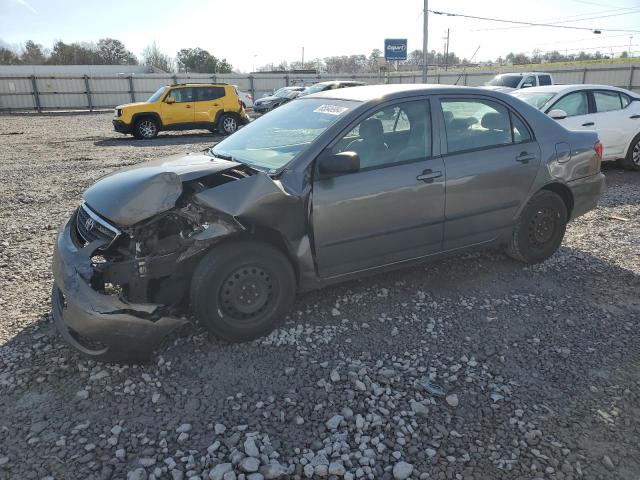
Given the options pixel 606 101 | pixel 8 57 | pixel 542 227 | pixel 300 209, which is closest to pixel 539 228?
pixel 542 227

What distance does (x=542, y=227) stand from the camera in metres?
4.76

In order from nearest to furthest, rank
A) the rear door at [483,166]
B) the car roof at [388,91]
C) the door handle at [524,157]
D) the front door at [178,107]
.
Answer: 1. the car roof at [388,91]
2. the rear door at [483,166]
3. the door handle at [524,157]
4. the front door at [178,107]

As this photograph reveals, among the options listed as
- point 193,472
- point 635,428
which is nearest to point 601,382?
point 635,428

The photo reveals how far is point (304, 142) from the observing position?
3703 millimetres

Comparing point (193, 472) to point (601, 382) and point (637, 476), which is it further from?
point (601, 382)

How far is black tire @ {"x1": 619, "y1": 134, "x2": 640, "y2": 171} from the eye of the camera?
9.27 m

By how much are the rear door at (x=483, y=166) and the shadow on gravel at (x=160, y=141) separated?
11.7 metres

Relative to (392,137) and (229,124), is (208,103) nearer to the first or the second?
(229,124)

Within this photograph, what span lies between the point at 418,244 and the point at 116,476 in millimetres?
2660

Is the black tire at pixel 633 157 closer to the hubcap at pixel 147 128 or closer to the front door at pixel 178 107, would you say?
the front door at pixel 178 107

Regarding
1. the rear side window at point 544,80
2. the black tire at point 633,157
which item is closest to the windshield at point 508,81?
the rear side window at point 544,80

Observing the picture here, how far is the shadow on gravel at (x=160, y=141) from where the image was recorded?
1512 centimetres

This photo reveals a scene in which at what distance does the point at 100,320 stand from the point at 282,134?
2012mm

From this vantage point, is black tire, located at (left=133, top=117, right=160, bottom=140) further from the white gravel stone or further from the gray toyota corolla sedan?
the white gravel stone
